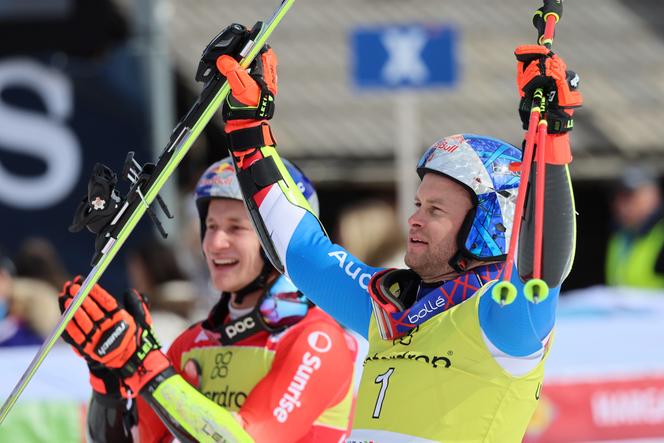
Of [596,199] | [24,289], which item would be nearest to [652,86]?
[596,199]

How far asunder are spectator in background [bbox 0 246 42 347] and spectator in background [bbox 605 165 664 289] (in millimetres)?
4207

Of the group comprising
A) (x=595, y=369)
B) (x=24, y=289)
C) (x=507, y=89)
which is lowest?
(x=24, y=289)

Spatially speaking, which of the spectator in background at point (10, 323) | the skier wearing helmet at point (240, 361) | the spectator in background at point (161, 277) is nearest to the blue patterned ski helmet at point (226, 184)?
Result: the skier wearing helmet at point (240, 361)

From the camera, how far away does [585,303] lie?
7.83 meters

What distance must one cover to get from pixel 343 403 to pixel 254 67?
1.13 metres

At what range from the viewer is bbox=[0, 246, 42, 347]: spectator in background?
702cm

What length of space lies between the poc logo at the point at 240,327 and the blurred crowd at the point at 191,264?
2.02 m

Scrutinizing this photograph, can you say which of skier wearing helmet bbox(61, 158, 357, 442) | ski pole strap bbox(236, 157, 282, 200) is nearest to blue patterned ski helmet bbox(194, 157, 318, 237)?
skier wearing helmet bbox(61, 158, 357, 442)

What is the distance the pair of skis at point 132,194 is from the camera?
353cm

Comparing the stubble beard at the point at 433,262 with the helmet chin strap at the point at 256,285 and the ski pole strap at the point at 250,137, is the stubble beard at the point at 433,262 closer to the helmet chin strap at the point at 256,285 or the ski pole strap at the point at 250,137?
the ski pole strap at the point at 250,137

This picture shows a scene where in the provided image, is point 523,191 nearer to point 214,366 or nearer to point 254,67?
point 254,67

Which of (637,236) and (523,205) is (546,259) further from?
(637,236)

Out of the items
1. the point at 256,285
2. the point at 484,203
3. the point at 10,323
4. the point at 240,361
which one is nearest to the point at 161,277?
the point at 10,323

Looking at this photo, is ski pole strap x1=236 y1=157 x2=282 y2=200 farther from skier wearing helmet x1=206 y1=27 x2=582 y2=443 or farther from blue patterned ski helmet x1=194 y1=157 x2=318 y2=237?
blue patterned ski helmet x1=194 y1=157 x2=318 y2=237
